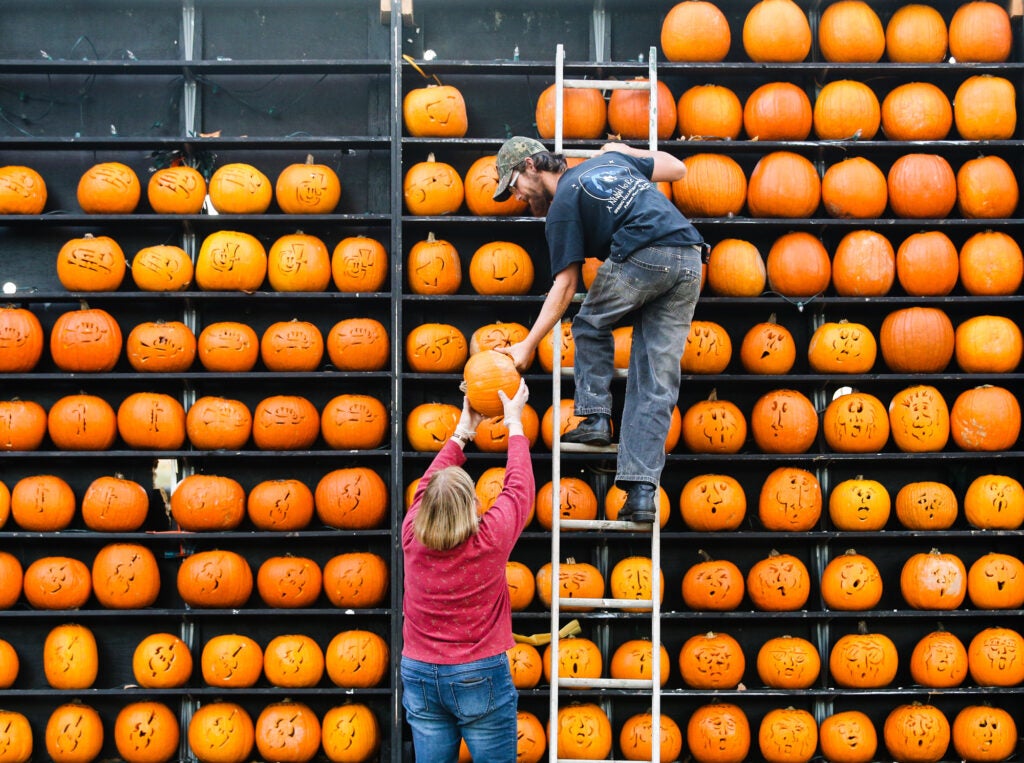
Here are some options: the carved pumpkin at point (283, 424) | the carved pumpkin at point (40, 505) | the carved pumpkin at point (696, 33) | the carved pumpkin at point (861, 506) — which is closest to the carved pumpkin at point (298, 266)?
the carved pumpkin at point (283, 424)

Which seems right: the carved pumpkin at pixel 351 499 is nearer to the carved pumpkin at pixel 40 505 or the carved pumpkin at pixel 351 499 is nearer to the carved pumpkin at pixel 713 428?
the carved pumpkin at pixel 40 505

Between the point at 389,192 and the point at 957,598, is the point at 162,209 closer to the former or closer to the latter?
the point at 389,192

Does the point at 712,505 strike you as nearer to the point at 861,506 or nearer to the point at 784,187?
the point at 861,506

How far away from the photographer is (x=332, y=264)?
18.4 feet

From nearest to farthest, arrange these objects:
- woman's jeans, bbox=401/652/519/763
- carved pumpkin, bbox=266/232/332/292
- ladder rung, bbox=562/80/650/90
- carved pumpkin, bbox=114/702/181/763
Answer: woman's jeans, bbox=401/652/519/763 → ladder rung, bbox=562/80/650/90 → carved pumpkin, bbox=114/702/181/763 → carved pumpkin, bbox=266/232/332/292

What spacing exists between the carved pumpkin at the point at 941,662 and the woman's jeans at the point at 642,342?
2290 millimetres

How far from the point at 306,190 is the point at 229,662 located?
247 centimetres

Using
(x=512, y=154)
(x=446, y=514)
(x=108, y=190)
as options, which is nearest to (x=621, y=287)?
(x=512, y=154)

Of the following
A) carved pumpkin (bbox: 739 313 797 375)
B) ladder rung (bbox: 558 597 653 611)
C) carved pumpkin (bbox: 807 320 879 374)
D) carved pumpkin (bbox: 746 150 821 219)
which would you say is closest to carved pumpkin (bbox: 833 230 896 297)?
carved pumpkin (bbox: 807 320 879 374)

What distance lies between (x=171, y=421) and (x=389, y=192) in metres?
1.74

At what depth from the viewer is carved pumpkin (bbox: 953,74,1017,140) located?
557cm

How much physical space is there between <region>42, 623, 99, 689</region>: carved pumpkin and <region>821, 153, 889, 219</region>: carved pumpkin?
4488 mm

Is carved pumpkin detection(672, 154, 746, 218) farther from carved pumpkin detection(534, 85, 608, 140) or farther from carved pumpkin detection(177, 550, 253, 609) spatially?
carved pumpkin detection(177, 550, 253, 609)

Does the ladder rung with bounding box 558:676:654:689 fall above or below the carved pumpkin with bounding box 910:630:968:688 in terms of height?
above
